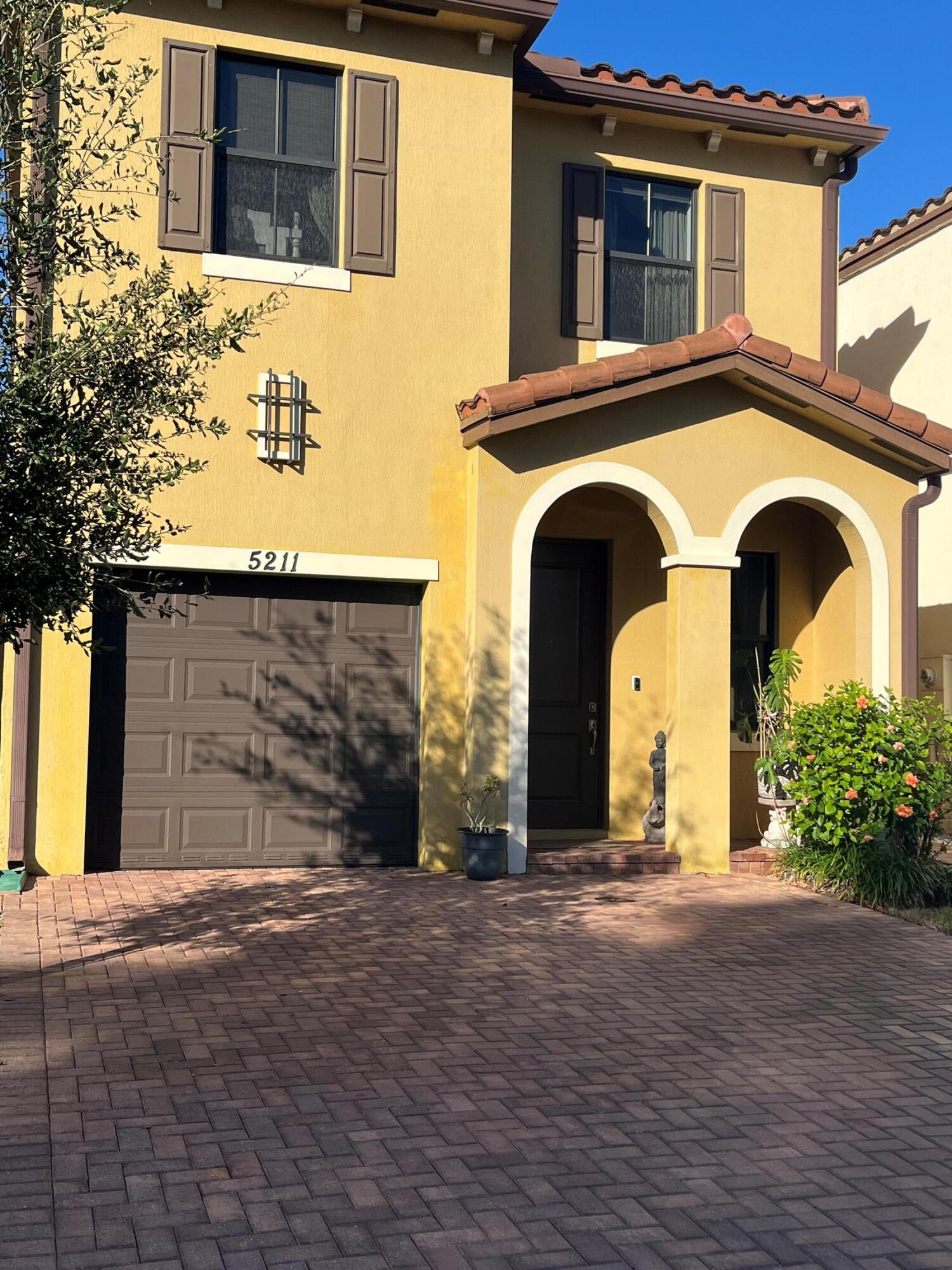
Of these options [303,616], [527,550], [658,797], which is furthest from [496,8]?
[658,797]

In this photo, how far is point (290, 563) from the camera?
10469mm

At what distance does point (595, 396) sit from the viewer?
1055cm

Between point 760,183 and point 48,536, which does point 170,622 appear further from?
point 760,183

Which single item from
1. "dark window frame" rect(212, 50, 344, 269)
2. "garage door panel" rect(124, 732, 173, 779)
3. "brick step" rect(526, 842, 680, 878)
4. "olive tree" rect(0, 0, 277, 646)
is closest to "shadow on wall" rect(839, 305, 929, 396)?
"brick step" rect(526, 842, 680, 878)

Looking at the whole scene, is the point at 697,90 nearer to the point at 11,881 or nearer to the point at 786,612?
the point at 786,612

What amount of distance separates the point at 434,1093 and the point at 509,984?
5.93 feet

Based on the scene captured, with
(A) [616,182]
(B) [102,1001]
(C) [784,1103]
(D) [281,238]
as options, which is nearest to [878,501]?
(A) [616,182]

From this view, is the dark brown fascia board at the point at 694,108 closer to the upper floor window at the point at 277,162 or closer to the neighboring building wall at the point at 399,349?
the neighboring building wall at the point at 399,349

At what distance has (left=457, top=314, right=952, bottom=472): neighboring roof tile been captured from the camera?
33.6 feet

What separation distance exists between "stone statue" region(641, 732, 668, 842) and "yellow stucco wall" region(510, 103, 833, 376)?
3.67 meters

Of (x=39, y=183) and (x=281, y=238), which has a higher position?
(x=281, y=238)

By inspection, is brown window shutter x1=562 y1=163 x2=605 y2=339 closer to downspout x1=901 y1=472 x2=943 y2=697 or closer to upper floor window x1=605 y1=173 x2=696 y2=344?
upper floor window x1=605 y1=173 x2=696 y2=344

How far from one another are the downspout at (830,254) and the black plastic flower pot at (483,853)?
243 inches

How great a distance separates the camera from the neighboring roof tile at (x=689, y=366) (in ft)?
33.6
